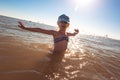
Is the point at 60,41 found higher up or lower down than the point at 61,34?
lower down

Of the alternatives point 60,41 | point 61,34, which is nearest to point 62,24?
point 61,34

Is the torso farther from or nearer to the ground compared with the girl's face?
nearer to the ground

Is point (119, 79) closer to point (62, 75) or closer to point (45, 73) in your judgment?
point (62, 75)

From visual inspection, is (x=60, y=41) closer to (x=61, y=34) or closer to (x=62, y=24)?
(x=61, y=34)

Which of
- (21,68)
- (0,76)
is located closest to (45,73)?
(21,68)

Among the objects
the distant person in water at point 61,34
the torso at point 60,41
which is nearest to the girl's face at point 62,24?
the distant person in water at point 61,34

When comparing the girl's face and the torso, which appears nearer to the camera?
the girl's face

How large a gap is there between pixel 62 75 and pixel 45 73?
0.56 metres

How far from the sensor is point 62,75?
4.07m

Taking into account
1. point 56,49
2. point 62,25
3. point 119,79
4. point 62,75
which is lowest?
point 119,79

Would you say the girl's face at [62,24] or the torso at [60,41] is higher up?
the girl's face at [62,24]

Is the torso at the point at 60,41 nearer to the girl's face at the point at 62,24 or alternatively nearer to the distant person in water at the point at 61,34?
the distant person in water at the point at 61,34

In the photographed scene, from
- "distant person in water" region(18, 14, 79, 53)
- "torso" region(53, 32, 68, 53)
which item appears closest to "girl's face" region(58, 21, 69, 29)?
"distant person in water" region(18, 14, 79, 53)

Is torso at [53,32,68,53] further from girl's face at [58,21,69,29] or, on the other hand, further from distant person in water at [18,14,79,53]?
girl's face at [58,21,69,29]
